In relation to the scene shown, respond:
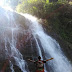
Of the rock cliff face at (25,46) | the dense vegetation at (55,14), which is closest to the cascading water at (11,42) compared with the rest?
the rock cliff face at (25,46)

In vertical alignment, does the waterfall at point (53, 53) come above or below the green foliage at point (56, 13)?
below

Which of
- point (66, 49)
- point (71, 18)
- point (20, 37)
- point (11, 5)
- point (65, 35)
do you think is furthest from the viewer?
point (11, 5)

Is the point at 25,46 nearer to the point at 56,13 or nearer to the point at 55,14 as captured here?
the point at 55,14

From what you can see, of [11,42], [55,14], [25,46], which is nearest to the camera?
[11,42]

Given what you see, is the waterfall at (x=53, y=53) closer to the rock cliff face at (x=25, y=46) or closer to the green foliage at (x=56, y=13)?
the rock cliff face at (x=25, y=46)

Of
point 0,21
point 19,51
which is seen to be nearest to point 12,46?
point 19,51

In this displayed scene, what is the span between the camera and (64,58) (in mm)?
10414

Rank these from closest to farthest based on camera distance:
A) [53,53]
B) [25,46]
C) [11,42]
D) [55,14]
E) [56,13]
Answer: [11,42], [25,46], [53,53], [55,14], [56,13]

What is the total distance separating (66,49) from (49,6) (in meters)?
6.80

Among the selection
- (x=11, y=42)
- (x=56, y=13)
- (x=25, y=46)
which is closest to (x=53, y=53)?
(x=25, y=46)

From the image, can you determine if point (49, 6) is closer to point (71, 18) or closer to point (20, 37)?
point (71, 18)

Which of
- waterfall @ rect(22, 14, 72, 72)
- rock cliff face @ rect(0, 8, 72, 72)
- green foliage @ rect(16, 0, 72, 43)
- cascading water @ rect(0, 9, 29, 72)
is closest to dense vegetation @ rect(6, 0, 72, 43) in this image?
green foliage @ rect(16, 0, 72, 43)

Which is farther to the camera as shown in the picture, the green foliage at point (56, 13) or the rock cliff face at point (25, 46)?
the green foliage at point (56, 13)

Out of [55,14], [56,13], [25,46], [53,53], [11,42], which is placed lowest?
[53,53]
